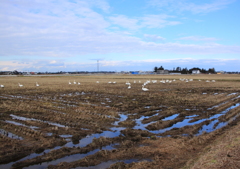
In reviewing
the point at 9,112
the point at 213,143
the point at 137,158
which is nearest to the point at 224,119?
the point at 213,143

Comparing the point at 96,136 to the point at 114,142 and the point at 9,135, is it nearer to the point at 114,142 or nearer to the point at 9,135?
the point at 114,142

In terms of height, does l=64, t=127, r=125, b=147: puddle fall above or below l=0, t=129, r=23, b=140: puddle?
below

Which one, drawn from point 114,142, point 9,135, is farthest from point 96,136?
point 9,135

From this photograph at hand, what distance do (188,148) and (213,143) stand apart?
1225mm

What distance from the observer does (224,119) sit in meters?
12.8

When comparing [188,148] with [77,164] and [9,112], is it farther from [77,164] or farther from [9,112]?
[9,112]

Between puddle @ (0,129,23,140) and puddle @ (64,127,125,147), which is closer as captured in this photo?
puddle @ (64,127,125,147)

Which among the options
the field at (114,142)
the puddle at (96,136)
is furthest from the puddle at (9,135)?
the puddle at (96,136)

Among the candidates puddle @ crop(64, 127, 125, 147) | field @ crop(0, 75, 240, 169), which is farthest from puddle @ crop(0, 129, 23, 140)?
puddle @ crop(64, 127, 125, 147)

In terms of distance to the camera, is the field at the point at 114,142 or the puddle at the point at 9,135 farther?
the puddle at the point at 9,135

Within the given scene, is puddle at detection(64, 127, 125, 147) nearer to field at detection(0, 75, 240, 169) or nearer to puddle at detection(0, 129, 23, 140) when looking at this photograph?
field at detection(0, 75, 240, 169)

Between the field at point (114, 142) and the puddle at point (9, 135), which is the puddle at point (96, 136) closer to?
the field at point (114, 142)

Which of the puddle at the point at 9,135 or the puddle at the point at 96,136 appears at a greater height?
the puddle at the point at 9,135

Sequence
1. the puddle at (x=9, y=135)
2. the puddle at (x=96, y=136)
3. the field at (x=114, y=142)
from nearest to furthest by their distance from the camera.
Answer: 1. the field at (x=114, y=142)
2. the puddle at (x=96, y=136)
3. the puddle at (x=9, y=135)
